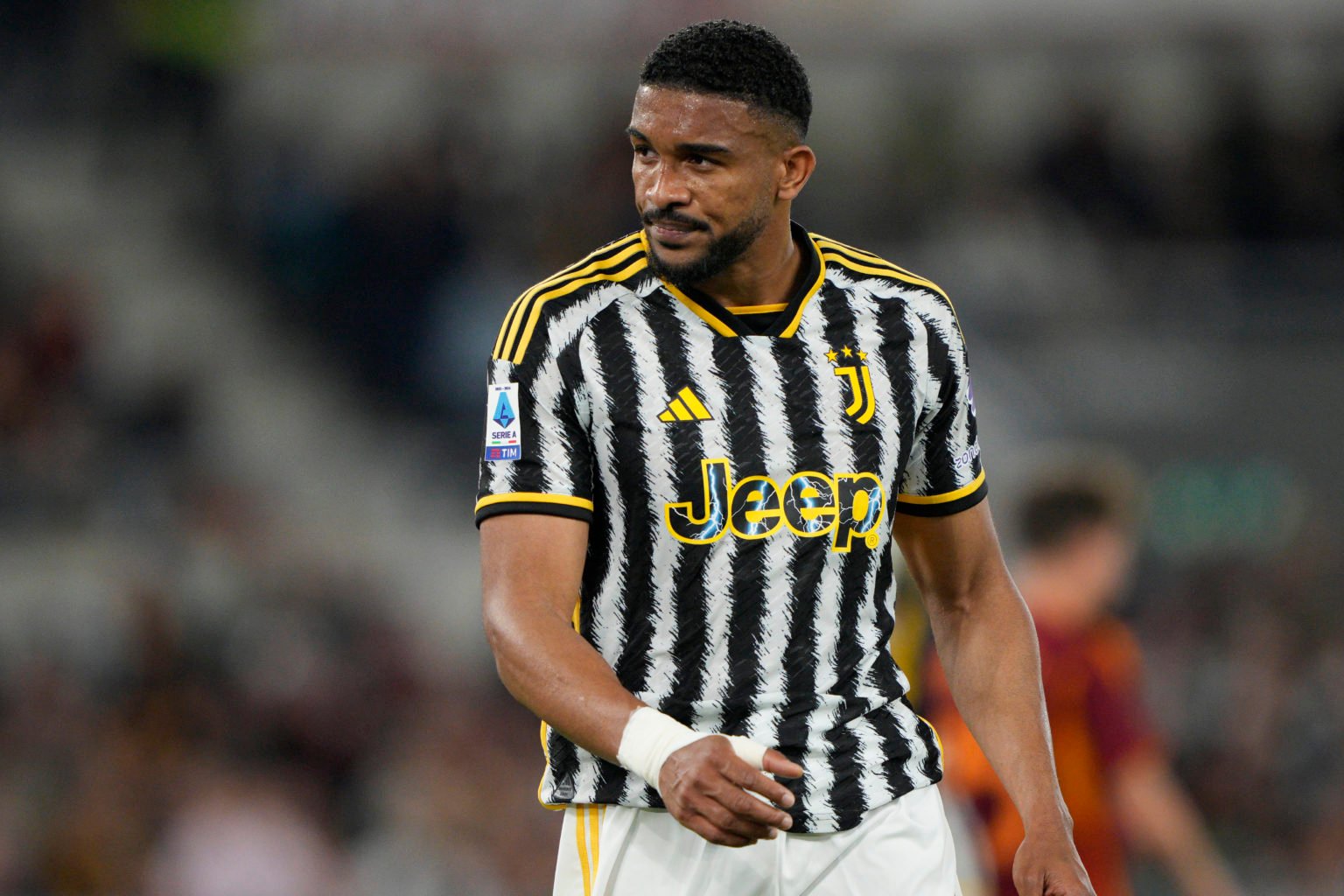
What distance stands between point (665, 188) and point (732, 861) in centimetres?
108

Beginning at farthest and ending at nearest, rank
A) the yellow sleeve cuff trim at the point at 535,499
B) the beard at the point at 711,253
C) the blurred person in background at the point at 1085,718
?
1. the blurred person in background at the point at 1085,718
2. the beard at the point at 711,253
3. the yellow sleeve cuff trim at the point at 535,499

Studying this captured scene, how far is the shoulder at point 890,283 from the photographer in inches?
119

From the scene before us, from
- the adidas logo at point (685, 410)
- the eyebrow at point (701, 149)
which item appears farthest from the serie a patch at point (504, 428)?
the eyebrow at point (701, 149)

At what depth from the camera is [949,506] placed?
3.05m

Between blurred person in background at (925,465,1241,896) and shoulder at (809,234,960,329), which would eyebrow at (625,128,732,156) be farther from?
blurred person in background at (925,465,1241,896)

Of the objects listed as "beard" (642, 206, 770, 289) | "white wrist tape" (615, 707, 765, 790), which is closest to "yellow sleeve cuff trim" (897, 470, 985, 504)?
"beard" (642, 206, 770, 289)

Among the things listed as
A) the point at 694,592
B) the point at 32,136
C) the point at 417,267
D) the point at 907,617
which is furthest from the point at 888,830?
the point at 32,136

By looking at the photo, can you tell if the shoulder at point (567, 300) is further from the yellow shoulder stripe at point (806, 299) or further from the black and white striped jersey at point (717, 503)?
the yellow shoulder stripe at point (806, 299)

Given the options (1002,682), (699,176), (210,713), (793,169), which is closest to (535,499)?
(699,176)

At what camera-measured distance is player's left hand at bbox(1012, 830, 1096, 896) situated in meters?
2.74

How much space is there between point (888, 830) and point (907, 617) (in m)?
2.67

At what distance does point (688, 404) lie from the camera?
279 cm

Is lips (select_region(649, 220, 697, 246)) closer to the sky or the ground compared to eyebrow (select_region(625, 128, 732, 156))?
closer to the ground

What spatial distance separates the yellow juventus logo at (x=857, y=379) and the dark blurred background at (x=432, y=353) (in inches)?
198
